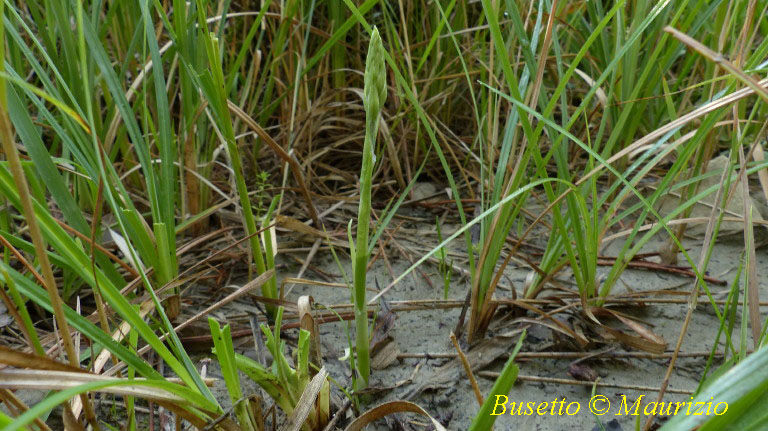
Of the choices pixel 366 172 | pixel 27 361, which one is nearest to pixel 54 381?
pixel 27 361

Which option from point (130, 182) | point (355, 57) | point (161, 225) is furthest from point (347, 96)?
point (161, 225)

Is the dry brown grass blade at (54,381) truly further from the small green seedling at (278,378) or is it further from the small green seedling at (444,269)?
the small green seedling at (444,269)

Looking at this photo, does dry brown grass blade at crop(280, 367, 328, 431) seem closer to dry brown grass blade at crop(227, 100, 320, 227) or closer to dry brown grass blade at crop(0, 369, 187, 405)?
dry brown grass blade at crop(0, 369, 187, 405)

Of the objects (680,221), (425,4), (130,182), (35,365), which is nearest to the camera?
(35,365)

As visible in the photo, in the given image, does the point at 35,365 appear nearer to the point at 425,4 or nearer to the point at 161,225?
the point at 161,225

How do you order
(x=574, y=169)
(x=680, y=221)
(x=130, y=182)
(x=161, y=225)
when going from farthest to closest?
(x=574, y=169), (x=130, y=182), (x=680, y=221), (x=161, y=225)

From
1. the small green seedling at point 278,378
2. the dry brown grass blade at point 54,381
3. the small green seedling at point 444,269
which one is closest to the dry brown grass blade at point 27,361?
the dry brown grass blade at point 54,381

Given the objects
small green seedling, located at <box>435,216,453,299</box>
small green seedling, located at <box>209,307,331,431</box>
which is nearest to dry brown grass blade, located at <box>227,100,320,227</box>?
small green seedling, located at <box>435,216,453,299</box>

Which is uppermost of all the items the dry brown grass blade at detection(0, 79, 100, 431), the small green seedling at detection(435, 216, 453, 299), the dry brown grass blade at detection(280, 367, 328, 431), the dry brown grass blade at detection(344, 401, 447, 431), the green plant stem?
the dry brown grass blade at detection(0, 79, 100, 431)
